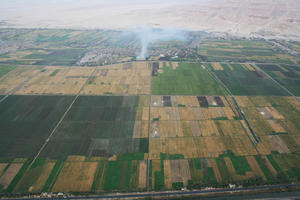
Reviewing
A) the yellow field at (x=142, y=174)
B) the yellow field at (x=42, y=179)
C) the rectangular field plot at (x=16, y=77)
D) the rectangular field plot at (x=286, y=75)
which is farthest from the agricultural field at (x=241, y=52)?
the rectangular field plot at (x=16, y=77)

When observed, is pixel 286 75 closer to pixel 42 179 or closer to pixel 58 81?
pixel 42 179

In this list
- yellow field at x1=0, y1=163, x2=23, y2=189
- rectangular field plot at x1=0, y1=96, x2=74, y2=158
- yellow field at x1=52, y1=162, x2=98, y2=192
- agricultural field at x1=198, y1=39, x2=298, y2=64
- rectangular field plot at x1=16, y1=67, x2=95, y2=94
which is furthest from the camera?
agricultural field at x1=198, y1=39, x2=298, y2=64

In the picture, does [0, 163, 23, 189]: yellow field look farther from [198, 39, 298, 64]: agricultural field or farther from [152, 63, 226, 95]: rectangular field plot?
[198, 39, 298, 64]: agricultural field

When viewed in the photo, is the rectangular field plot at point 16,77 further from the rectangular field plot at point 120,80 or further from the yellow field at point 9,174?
the yellow field at point 9,174

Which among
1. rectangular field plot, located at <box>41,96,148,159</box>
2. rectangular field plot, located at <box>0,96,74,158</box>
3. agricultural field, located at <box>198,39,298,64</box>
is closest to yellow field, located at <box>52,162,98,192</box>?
rectangular field plot, located at <box>41,96,148,159</box>

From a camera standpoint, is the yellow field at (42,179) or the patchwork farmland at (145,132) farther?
the patchwork farmland at (145,132)
